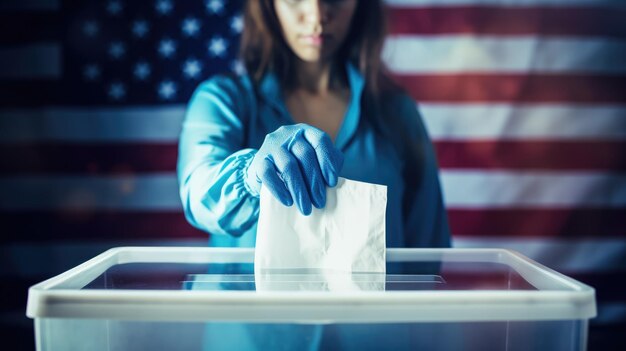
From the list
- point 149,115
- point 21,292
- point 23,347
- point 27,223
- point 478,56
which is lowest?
point 23,347

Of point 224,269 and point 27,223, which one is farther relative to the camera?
point 27,223

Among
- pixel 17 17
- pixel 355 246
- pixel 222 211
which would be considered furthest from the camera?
pixel 17 17

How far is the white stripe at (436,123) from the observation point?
124cm

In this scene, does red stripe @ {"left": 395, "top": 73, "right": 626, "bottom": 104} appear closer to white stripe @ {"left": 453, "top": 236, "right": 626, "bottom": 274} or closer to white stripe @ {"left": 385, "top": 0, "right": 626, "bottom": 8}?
white stripe @ {"left": 385, "top": 0, "right": 626, "bottom": 8}

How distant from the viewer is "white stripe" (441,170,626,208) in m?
1.31

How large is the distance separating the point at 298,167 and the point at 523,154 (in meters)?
0.94

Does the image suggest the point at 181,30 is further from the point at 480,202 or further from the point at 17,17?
the point at 480,202

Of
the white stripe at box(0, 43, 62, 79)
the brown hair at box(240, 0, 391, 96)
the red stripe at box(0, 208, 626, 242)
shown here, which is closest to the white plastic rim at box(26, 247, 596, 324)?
the brown hair at box(240, 0, 391, 96)

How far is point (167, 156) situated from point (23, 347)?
2.03 ft

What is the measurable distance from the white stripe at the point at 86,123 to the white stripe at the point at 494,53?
24.2 inches

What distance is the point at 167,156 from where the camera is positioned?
1.27m

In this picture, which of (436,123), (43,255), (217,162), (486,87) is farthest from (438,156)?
(43,255)

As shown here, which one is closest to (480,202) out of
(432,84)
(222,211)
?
(432,84)

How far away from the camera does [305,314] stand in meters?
0.43
